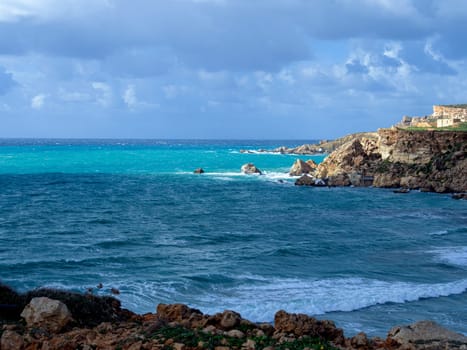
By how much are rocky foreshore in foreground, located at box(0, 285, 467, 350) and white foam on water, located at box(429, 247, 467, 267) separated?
13.4m

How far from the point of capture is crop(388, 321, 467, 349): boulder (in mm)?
10650

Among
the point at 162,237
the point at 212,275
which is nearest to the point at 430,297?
the point at 212,275

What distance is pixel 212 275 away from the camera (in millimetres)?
20531

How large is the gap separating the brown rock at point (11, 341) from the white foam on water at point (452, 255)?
1870 cm

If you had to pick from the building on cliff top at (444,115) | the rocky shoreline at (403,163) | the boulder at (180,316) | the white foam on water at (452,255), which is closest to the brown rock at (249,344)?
the boulder at (180,316)

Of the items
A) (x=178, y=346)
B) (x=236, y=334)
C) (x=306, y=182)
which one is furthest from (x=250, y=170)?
(x=178, y=346)

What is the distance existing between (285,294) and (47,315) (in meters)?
8.92

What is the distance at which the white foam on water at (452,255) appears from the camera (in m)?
23.5

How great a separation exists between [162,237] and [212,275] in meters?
8.76

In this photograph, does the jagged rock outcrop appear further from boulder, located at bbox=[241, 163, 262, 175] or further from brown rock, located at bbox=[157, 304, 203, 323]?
boulder, located at bbox=[241, 163, 262, 175]

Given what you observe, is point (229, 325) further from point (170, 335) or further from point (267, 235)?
point (267, 235)

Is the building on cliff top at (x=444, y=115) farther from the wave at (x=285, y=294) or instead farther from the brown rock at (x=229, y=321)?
the brown rock at (x=229, y=321)

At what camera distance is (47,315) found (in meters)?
11.2

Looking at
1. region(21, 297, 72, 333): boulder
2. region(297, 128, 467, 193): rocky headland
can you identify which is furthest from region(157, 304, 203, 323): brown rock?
region(297, 128, 467, 193): rocky headland
